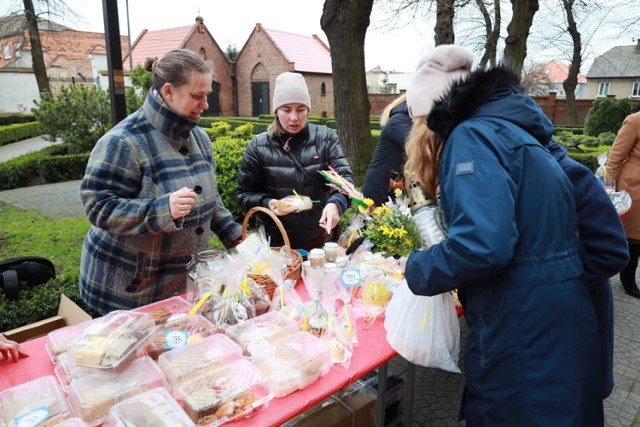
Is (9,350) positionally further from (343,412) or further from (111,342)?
(343,412)

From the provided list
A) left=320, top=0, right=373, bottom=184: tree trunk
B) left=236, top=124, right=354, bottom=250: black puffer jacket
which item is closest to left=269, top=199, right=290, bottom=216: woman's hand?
left=236, top=124, right=354, bottom=250: black puffer jacket

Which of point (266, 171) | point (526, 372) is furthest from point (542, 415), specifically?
point (266, 171)

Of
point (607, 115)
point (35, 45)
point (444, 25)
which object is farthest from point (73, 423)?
point (35, 45)

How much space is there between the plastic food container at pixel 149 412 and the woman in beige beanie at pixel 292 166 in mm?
1691

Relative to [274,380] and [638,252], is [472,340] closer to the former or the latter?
[274,380]

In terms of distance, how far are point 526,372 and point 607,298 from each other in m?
0.56

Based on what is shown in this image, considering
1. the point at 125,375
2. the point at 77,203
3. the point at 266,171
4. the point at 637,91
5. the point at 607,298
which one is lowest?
the point at 77,203

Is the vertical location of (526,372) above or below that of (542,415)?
above

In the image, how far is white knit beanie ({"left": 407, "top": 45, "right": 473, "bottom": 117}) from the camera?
154cm

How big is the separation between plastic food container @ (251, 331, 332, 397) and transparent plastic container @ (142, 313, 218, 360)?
250 millimetres

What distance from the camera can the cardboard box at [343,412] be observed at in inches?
76.2

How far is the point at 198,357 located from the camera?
149 cm

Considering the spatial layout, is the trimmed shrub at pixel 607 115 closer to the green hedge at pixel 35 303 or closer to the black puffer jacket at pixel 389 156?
the black puffer jacket at pixel 389 156

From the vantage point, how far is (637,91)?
4094 centimetres
